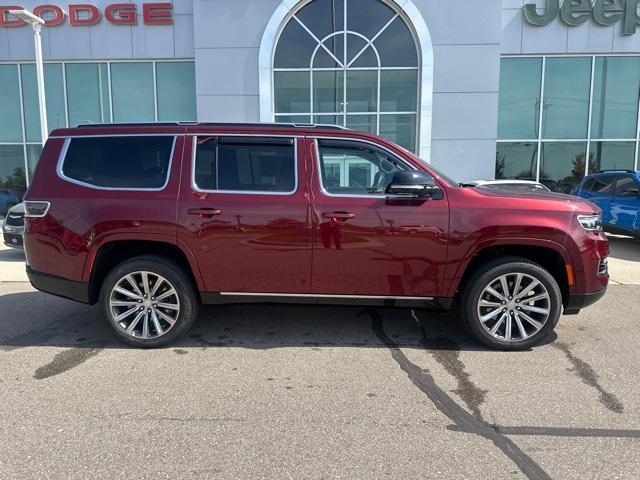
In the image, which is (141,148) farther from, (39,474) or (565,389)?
(565,389)

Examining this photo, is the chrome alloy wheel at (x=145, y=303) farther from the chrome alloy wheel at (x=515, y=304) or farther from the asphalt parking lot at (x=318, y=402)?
the chrome alloy wheel at (x=515, y=304)

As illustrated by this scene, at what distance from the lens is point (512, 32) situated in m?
14.1

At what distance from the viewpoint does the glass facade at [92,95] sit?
14.9 meters

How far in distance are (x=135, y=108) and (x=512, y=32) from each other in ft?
39.6

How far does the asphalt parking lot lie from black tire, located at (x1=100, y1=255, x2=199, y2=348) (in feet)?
0.49

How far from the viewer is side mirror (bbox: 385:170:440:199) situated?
13.0 ft

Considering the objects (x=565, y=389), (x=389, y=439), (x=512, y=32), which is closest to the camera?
(x=389, y=439)

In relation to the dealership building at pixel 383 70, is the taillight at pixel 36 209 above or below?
below

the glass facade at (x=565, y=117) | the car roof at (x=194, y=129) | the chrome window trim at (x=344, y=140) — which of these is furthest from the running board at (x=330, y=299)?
the glass facade at (x=565, y=117)

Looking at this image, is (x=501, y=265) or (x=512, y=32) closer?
(x=501, y=265)

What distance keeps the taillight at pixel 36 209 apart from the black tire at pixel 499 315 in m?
3.95

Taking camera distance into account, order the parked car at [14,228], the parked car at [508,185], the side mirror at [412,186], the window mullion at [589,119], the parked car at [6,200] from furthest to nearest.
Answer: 1. the parked car at [6,200]
2. the window mullion at [589,119]
3. the parked car at [14,228]
4. the parked car at [508,185]
5. the side mirror at [412,186]

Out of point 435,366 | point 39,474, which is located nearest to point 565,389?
point 435,366

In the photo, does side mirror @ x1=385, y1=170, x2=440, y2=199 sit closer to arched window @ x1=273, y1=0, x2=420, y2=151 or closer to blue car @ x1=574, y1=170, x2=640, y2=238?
blue car @ x1=574, y1=170, x2=640, y2=238
